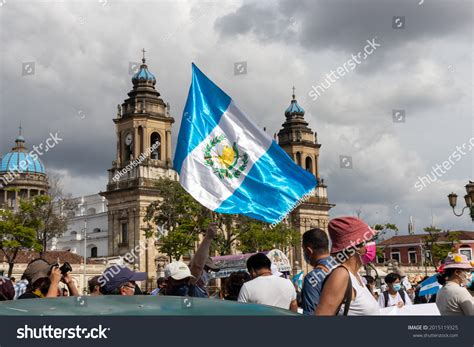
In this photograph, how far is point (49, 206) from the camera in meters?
Answer: 47.9

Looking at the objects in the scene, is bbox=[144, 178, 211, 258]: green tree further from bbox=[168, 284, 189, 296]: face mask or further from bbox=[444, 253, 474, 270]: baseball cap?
bbox=[444, 253, 474, 270]: baseball cap

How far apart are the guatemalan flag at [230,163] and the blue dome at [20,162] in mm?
83389

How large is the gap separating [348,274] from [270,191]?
4.65 metres

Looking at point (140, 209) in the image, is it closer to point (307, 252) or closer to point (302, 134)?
point (302, 134)

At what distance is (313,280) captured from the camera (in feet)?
18.5

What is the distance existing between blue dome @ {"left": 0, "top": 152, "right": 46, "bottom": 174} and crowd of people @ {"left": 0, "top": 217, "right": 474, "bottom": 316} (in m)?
83.8

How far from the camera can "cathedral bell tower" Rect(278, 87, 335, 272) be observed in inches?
3014

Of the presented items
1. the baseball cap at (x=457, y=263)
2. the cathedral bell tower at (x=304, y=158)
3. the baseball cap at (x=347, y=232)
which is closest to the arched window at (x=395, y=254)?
the cathedral bell tower at (x=304, y=158)

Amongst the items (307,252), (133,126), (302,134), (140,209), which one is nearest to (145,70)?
(133,126)

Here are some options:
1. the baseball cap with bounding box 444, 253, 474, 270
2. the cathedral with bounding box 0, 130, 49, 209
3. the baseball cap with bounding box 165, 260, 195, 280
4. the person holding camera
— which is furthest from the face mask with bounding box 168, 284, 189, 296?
the cathedral with bounding box 0, 130, 49, 209

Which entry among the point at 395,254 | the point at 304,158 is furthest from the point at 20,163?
the point at 395,254

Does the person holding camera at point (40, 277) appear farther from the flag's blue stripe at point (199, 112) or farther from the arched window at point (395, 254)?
the arched window at point (395, 254)
